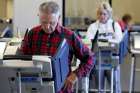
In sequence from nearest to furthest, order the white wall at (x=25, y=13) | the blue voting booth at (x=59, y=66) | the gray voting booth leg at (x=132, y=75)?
1. the blue voting booth at (x=59, y=66)
2. the gray voting booth leg at (x=132, y=75)
3. the white wall at (x=25, y=13)

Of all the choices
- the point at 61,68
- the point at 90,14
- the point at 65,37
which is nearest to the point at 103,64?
the point at 90,14

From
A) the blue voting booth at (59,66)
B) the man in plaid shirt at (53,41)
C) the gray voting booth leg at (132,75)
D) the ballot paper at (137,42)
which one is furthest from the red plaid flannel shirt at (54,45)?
the gray voting booth leg at (132,75)

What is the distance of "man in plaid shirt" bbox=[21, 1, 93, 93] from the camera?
2.19 m

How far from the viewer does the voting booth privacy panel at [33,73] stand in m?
1.77

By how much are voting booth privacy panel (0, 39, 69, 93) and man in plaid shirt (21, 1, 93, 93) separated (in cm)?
36

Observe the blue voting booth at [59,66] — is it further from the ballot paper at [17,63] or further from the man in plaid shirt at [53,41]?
the man in plaid shirt at [53,41]

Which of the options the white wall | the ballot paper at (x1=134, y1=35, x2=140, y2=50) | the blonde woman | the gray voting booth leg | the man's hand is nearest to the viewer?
the man's hand

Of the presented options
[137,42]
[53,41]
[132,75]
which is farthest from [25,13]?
[53,41]

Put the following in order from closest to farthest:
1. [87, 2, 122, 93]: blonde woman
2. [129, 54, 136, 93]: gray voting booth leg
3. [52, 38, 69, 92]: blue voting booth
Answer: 1. [52, 38, 69, 92]: blue voting booth
2. [87, 2, 122, 93]: blonde woman
3. [129, 54, 136, 93]: gray voting booth leg

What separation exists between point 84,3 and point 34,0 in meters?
0.72

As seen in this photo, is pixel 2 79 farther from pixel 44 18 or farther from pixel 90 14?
pixel 90 14

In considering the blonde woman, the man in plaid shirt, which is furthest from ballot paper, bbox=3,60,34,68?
the blonde woman

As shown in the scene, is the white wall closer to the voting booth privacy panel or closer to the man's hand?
the man's hand

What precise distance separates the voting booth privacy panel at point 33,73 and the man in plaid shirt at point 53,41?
364 millimetres
